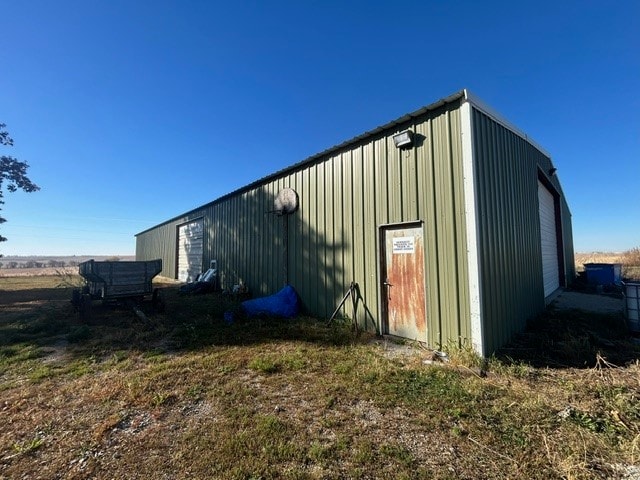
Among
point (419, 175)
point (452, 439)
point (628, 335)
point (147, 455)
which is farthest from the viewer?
point (628, 335)

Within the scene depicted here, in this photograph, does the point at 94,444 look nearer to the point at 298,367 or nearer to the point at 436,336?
the point at 298,367

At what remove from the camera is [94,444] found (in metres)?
2.57

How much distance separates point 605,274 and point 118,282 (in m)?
18.3

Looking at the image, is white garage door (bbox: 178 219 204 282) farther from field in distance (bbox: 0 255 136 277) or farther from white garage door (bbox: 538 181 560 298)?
white garage door (bbox: 538 181 560 298)

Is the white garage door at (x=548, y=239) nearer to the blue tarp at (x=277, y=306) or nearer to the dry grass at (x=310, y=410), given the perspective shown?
the dry grass at (x=310, y=410)

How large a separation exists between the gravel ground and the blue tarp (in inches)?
281

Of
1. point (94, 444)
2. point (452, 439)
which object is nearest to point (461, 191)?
point (452, 439)

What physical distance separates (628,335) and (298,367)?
6360 millimetres

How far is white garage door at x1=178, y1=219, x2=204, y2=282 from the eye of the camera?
48.6ft

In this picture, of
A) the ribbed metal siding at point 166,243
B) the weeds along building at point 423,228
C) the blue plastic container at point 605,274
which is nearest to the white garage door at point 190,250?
the ribbed metal siding at point 166,243

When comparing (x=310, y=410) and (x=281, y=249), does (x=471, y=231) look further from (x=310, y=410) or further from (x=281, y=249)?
(x=281, y=249)

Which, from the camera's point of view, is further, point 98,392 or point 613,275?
point 613,275

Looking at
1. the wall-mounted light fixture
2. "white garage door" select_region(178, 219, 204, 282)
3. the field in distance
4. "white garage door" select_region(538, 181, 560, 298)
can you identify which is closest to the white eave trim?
the wall-mounted light fixture

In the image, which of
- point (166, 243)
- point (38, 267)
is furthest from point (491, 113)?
point (38, 267)
